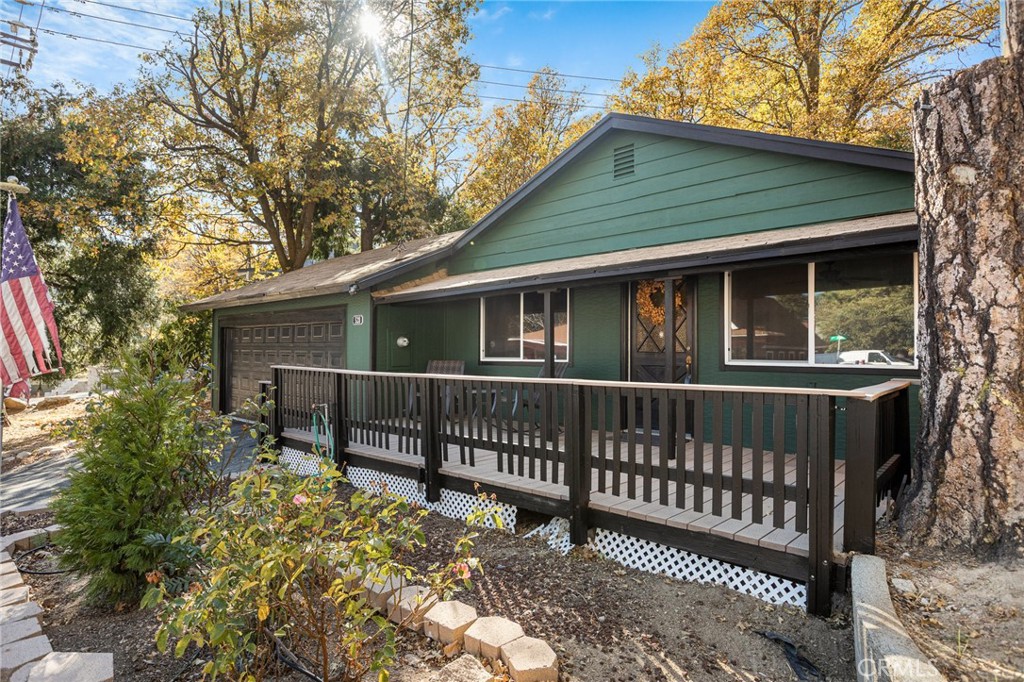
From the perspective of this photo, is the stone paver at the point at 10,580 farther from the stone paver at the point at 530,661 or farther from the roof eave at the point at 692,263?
the roof eave at the point at 692,263

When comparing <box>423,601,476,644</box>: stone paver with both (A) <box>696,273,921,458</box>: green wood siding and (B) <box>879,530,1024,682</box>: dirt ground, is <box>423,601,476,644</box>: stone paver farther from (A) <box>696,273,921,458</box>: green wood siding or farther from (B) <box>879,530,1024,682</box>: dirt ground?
(A) <box>696,273,921,458</box>: green wood siding

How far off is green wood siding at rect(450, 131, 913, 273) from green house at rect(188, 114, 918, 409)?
2 cm

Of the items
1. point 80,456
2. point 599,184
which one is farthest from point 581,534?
point 599,184

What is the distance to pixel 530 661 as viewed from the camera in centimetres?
234

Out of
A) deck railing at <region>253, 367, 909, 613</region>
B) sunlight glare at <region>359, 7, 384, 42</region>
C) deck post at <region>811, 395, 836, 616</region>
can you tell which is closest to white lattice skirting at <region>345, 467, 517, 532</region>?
deck railing at <region>253, 367, 909, 613</region>

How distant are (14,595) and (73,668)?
1458 millimetres

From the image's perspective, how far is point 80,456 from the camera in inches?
131

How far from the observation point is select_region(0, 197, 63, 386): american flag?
4262 mm

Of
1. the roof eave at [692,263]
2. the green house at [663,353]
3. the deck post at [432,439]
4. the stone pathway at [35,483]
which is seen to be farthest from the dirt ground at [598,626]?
the roof eave at [692,263]

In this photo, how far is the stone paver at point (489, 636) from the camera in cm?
245

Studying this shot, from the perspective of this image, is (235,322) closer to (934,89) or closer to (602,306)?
(602,306)

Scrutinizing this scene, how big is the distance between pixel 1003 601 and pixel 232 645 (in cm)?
325

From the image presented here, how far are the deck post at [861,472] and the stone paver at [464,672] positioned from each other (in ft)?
6.80

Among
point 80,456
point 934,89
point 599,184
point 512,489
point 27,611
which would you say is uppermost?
point 599,184
